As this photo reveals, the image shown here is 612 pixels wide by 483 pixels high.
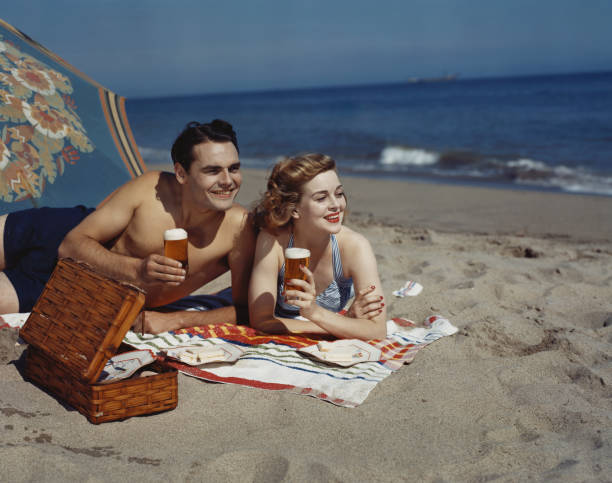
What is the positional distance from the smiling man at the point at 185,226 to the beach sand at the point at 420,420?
2.43ft

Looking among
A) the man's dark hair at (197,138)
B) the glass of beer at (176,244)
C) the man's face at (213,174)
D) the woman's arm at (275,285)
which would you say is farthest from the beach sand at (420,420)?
the man's dark hair at (197,138)

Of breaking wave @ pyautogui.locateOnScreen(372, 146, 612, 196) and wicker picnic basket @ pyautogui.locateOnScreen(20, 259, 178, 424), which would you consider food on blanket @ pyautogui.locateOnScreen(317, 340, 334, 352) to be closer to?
wicker picnic basket @ pyautogui.locateOnScreen(20, 259, 178, 424)

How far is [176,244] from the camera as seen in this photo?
2949 mm

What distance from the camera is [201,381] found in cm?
312

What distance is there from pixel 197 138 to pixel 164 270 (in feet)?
2.98

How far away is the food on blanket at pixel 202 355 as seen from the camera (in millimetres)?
3213

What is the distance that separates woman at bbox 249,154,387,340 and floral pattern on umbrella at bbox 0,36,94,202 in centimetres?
199

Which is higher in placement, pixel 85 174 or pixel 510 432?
pixel 85 174

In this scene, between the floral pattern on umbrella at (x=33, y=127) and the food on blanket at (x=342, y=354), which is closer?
the food on blanket at (x=342, y=354)

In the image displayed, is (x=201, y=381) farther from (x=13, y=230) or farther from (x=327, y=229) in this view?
(x=13, y=230)

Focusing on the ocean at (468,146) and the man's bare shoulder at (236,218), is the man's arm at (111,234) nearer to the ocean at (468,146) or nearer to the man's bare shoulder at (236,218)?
the man's bare shoulder at (236,218)

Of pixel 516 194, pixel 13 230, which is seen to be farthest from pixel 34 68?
pixel 516 194

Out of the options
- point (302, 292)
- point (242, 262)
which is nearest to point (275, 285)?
point (242, 262)

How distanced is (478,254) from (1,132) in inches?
178
